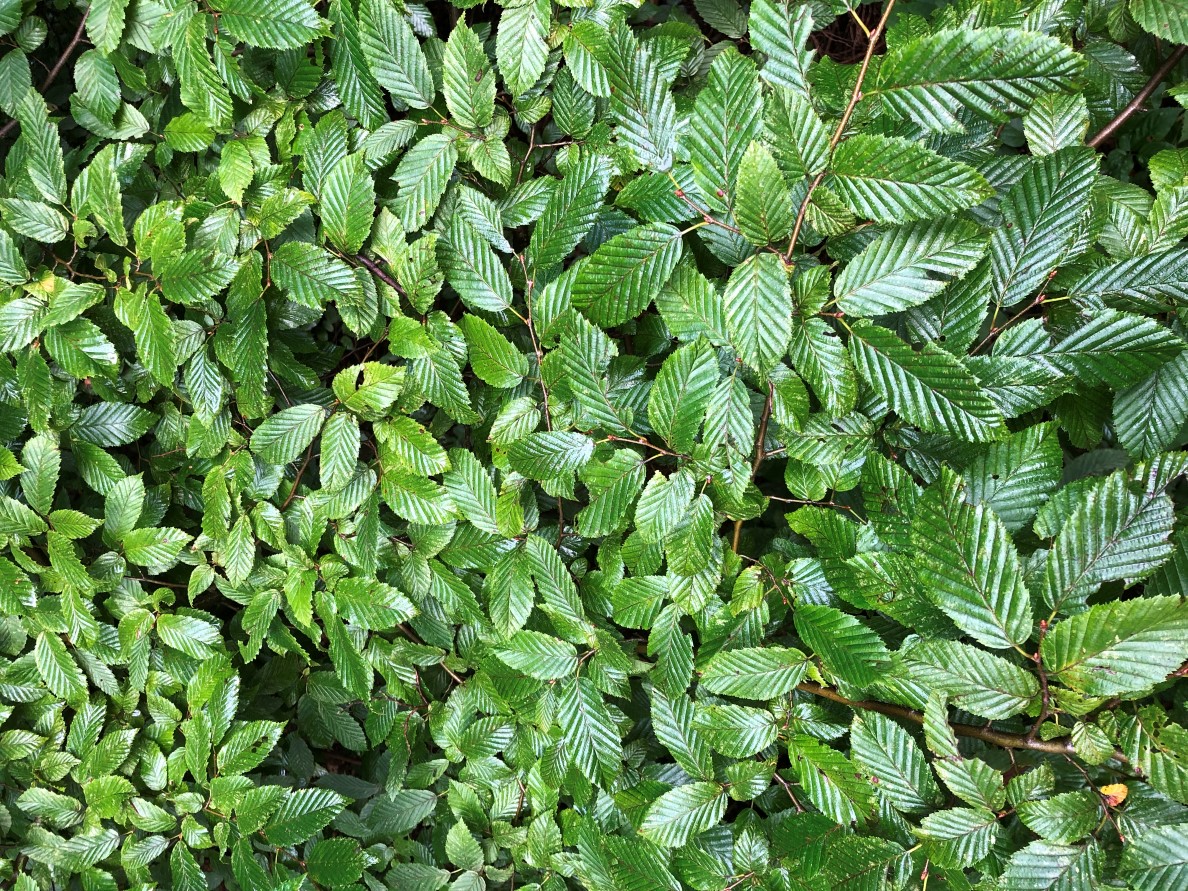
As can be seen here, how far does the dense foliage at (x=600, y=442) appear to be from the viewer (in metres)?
0.73

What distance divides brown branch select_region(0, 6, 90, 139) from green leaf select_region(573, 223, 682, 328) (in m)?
0.92

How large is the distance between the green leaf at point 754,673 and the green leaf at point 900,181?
1.66 ft

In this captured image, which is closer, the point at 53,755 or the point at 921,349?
the point at 921,349

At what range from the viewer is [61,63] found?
3.85 ft

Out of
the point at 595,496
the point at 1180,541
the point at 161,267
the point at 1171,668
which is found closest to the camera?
the point at 1171,668

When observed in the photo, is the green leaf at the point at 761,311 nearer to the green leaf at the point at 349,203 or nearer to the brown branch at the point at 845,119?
the brown branch at the point at 845,119

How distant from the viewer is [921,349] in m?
0.82

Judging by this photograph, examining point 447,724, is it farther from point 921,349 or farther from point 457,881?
point 921,349

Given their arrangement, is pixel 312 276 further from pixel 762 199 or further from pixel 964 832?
pixel 964 832

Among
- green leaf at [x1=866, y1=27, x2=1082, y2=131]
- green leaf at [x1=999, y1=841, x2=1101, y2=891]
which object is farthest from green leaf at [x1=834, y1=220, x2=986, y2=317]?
green leaf at [x1=999, y1=841, x2=1101, y2=891]

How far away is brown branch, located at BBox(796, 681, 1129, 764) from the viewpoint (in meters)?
0.76

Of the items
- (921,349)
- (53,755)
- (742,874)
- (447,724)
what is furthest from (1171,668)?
(53,755)

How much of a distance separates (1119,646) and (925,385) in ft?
0.96

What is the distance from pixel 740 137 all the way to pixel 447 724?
978 mm
